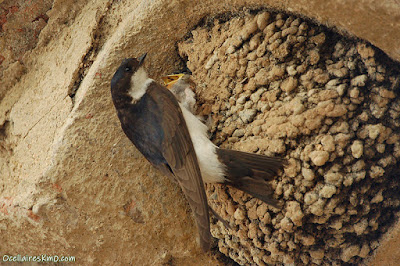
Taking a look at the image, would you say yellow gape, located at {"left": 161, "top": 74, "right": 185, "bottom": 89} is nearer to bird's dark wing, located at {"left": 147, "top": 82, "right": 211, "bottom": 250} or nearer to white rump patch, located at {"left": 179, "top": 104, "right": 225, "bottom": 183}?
bird's dark wing, located at {"left": 147, "top": 82, "right": 211, "bottom": 250}

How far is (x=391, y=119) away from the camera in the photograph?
2.19 m

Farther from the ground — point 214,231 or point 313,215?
point 313,215

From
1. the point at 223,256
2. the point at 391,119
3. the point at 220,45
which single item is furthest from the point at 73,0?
the point at 391,119

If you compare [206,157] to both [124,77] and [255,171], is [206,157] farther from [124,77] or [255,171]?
[124,77]

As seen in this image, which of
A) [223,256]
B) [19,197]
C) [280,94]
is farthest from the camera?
[223,256]

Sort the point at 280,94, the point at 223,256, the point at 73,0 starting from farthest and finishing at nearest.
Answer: the point at 73,0 → the point at 223,256 → the point at 280,94

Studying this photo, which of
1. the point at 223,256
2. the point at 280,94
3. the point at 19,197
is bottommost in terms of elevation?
the point at 223,256

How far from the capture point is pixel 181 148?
8.11 ft

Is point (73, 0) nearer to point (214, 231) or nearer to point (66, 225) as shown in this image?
point (66, 225)

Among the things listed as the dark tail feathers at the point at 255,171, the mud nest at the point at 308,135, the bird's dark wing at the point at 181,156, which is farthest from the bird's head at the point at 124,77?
the dark tail feathers at the point at 255,171

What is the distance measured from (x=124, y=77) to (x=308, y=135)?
989mm

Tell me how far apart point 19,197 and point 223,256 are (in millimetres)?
1177

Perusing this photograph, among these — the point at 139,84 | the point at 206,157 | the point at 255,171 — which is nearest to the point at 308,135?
the point at 255,171

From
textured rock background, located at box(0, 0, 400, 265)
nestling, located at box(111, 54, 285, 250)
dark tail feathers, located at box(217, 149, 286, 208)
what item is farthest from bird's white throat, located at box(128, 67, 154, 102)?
dark tail feathers, located at box(217, 149, 286, 208)
